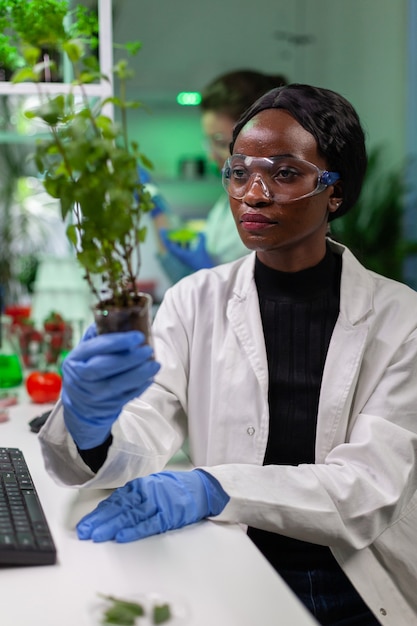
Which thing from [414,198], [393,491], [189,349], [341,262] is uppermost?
[341,262]

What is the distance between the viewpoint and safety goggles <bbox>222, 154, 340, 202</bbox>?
1479mm

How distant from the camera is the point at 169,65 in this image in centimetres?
471

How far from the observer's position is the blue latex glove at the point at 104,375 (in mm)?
1118

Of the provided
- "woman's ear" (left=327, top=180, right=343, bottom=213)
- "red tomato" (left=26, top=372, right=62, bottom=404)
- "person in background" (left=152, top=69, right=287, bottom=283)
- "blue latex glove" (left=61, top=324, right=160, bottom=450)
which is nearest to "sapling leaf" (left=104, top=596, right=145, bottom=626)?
"blue latex glove" (left=61, top=324, right=160, bottom=450)

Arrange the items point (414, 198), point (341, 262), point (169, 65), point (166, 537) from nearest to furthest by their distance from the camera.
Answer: point (166, 537) < point (341, 262) < point (414, 198) < point (169, 65)

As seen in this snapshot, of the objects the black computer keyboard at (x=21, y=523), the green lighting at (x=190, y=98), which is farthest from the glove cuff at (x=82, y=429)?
the green lighting at (x=190, y=98)

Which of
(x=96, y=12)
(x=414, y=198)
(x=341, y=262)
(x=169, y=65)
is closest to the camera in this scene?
(x=341, y=262)

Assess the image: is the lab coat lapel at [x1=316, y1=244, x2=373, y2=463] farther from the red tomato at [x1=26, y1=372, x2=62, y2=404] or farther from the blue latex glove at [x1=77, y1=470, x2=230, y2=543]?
the red tomato at [x1=26, y1=372, x2=62, y2=404]

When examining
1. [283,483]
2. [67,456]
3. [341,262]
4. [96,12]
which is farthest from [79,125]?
[96,12]

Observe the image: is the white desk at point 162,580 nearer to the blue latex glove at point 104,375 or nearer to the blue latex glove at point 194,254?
the blue latex glove at point 104,375

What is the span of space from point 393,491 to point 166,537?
0.43m

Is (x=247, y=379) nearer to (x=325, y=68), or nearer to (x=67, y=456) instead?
(x=67, y=456)

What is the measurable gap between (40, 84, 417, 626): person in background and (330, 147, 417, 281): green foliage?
233cm

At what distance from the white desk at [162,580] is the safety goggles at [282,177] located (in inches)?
24.7
